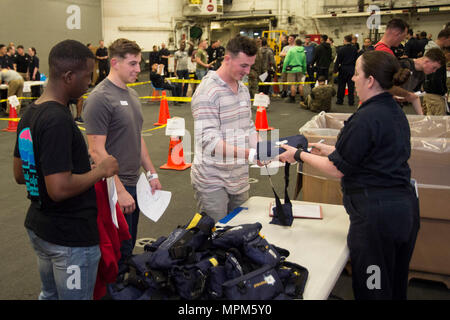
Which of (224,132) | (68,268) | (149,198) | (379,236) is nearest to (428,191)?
(379,236)

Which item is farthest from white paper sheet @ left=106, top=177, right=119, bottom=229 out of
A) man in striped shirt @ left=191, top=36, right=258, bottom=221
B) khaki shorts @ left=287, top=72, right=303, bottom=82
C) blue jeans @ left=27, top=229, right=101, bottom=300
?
khaki shorts @ left=287, top=72, right=303, bottom=82

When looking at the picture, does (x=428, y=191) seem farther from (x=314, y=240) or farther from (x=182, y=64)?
(x=182, y=64)

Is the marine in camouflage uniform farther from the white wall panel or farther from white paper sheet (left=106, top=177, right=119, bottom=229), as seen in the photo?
the white wall panel

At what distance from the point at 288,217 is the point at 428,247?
1.31m

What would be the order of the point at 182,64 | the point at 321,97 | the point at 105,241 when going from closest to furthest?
the point at 105,241, the point at 321,97, the point at 182,64

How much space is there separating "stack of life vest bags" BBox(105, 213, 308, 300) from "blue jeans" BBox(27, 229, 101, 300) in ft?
0.47

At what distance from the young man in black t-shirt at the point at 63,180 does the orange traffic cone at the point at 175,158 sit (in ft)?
14.4

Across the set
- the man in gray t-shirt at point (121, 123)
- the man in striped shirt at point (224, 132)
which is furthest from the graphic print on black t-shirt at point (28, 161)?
the man in striped shirt at point (224, 132)

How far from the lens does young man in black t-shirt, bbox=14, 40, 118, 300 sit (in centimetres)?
162

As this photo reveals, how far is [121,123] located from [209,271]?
1219 millimetres

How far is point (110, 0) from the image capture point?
20.7 metres

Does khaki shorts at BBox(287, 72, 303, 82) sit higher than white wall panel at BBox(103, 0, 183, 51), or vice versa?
white wall panel at BBox(103, 0, 183, 51)

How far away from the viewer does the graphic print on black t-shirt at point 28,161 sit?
66.5 inches

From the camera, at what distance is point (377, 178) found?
2.04m
